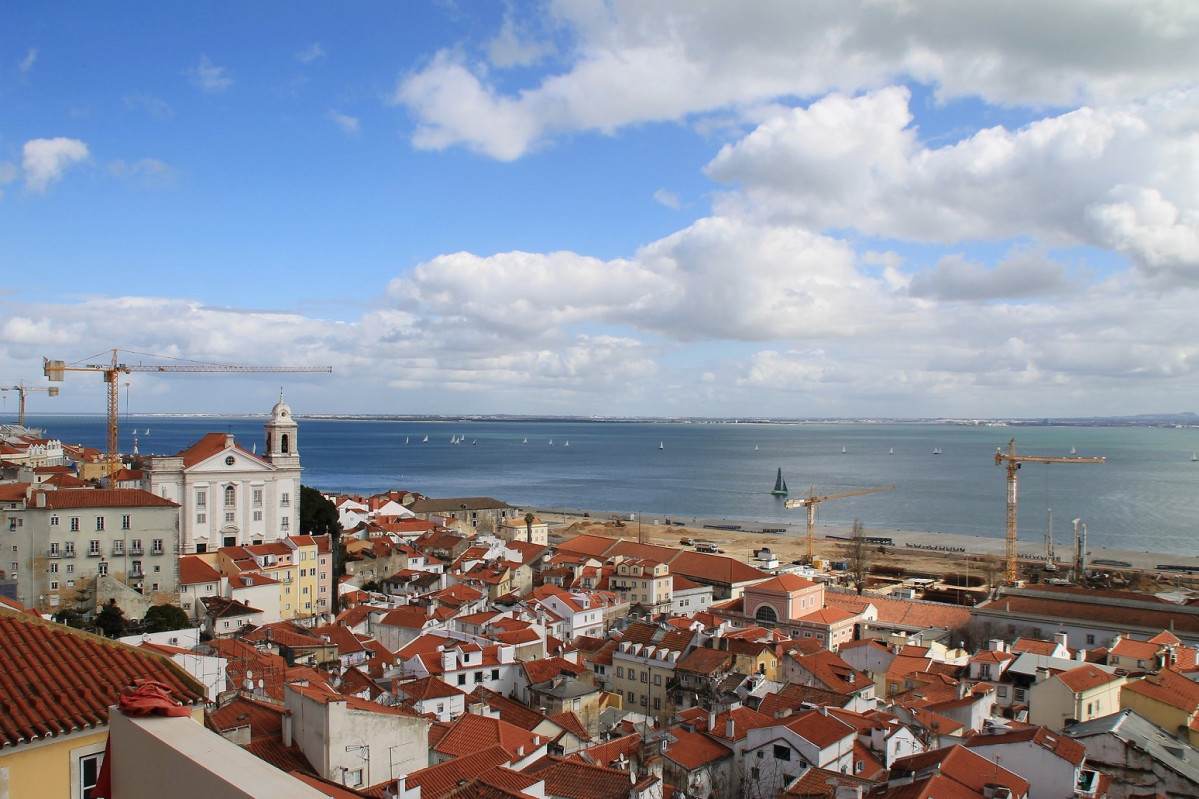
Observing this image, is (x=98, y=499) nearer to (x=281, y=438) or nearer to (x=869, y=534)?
(x=281, y=438)

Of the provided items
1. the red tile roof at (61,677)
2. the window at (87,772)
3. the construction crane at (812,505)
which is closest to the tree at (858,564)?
the construction crane at (812,505)

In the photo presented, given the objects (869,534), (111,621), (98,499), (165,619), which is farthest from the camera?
(869,534)

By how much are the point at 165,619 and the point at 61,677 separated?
28.9 metres

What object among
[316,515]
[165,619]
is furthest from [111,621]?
[316,515]

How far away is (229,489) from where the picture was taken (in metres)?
46.5

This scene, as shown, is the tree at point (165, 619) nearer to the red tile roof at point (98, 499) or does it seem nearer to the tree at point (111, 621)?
the tree at point (111, 621)

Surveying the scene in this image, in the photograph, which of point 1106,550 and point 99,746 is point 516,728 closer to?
point 99,746

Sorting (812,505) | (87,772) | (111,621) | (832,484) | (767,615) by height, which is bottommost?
(832,484)

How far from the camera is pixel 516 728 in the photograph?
17.7 m

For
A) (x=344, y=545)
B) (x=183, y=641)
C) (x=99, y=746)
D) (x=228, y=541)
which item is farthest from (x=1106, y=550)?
(x=99, y=746)

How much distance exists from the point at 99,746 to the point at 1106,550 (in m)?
78.2

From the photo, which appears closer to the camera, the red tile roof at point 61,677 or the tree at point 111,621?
the red tile roof at point 61,677

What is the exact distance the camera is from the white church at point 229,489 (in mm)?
44906

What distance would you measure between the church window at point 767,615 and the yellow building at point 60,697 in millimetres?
32933
